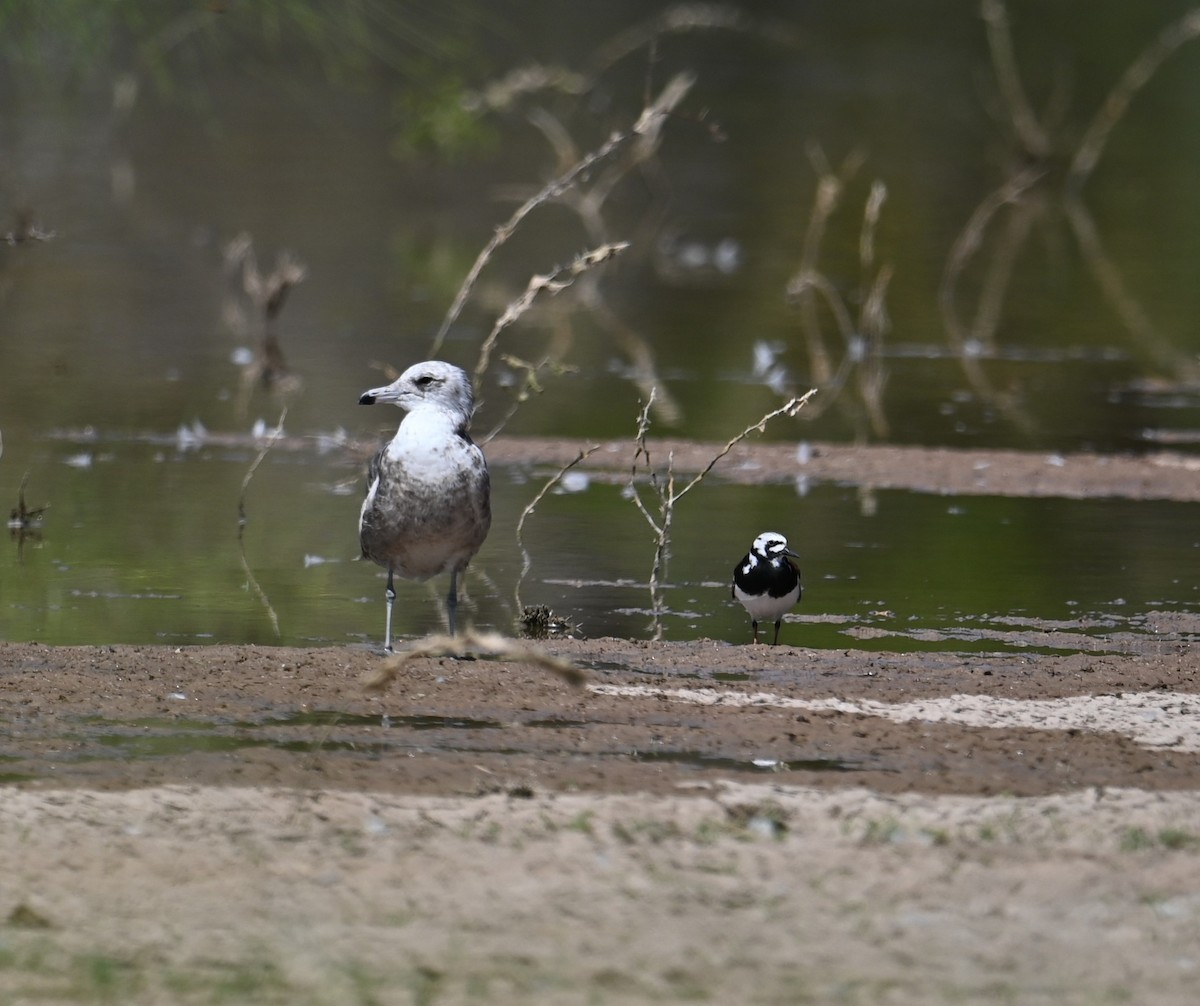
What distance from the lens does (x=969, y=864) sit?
21.2 ft

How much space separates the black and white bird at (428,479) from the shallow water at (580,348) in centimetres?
94

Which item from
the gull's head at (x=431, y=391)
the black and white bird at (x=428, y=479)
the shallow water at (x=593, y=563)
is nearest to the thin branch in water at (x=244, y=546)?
the shallow water at (x=593, y=563)

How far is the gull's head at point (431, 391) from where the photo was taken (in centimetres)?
884

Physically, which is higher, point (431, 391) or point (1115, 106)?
point (1115, 106)

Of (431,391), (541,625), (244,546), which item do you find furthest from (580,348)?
(431,391)

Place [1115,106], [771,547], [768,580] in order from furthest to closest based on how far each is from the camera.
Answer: [1115,106], [771,547], [768,580]

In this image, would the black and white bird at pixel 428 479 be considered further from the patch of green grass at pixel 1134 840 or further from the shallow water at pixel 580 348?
the patch of green grass at pixel 1134 840

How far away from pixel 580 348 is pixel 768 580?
9968 millimetres

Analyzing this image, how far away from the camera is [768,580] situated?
9.52 meters

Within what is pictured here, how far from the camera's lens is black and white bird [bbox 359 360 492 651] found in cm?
874

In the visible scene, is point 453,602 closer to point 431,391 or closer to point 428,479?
point 428,479

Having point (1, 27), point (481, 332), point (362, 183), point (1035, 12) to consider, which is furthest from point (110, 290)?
point (1035, 12)

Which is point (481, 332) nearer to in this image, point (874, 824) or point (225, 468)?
point (225, 468)

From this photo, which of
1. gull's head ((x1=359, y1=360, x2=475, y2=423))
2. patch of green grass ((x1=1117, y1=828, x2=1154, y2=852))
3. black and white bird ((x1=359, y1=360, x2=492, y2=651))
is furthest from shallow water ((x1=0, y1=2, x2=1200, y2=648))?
patch of green grass ((x1=1117, y1=828, x2=1154, y2=852))
